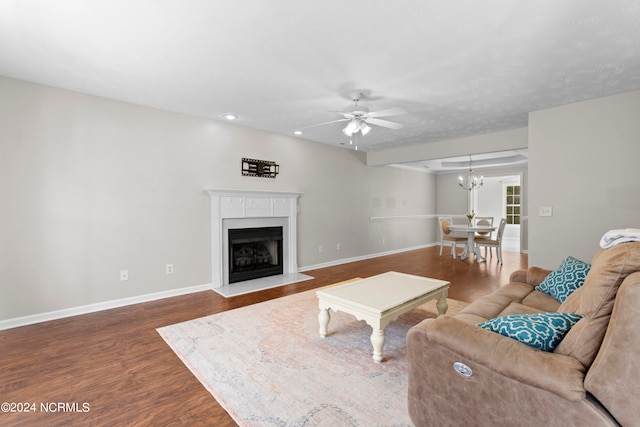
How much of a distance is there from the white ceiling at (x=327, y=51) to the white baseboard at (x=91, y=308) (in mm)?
2361

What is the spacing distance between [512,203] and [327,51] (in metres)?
9.13

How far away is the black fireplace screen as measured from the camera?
455 centimetres

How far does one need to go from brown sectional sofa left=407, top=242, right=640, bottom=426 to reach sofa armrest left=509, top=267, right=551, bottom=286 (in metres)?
1.23

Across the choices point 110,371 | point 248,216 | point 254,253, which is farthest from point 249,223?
point 110,371

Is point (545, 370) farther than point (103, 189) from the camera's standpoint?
No

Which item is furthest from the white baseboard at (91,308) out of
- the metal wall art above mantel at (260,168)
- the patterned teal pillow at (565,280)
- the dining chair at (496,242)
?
the dining chair at (496,242)

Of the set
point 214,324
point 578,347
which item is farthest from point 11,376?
point 578,347

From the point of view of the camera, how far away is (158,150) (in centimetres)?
377

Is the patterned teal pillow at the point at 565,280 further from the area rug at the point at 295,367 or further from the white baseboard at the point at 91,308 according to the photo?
the white baseboard at the point at 91,308

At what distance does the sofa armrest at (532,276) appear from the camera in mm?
2688

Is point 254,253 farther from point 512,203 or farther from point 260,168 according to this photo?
point 512,203

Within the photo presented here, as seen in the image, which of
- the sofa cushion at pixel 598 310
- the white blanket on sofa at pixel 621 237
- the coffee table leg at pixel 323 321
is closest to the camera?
the sofa cushion at pixel 598 310

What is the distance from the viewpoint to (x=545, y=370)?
1130 mm

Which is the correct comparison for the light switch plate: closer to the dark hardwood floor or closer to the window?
the dark hardwood floor
